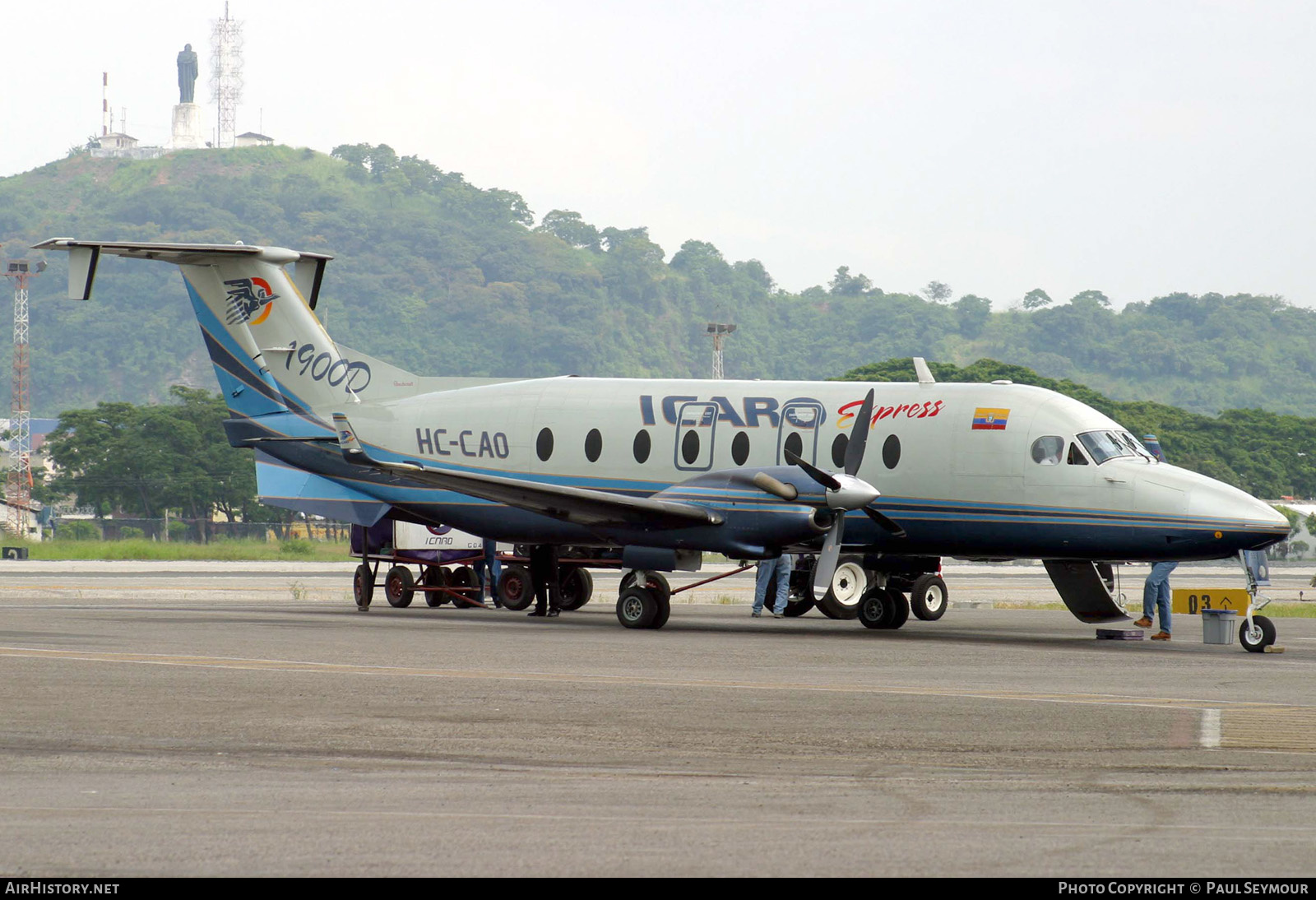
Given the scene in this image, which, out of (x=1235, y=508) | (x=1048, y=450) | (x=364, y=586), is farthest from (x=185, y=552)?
(x=1235, y=508)

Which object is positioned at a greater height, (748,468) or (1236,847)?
(748,468)

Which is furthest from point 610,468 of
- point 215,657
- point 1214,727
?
point 1214,727

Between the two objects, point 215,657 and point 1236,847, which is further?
point 215,657

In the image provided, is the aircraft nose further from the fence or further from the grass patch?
the fence

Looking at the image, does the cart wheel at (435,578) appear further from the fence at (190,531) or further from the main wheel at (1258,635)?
the fence at (190,531)

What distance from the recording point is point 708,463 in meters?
27.0

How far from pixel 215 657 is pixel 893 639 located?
1100cm

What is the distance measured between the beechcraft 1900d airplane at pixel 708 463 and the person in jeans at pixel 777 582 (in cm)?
314

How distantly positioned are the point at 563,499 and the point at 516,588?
7.28m

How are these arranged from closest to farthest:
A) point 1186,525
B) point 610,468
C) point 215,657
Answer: point 215,657 → point 1186,525 → point 610,468

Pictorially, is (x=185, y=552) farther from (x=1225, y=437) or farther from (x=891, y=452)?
(x=1225, y=437)

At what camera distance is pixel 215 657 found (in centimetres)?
1883

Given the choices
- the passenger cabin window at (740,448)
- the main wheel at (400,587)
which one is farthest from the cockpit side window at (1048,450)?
the main wheel at (400,587)

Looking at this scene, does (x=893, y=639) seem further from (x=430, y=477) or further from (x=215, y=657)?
(x=215, y=657)
